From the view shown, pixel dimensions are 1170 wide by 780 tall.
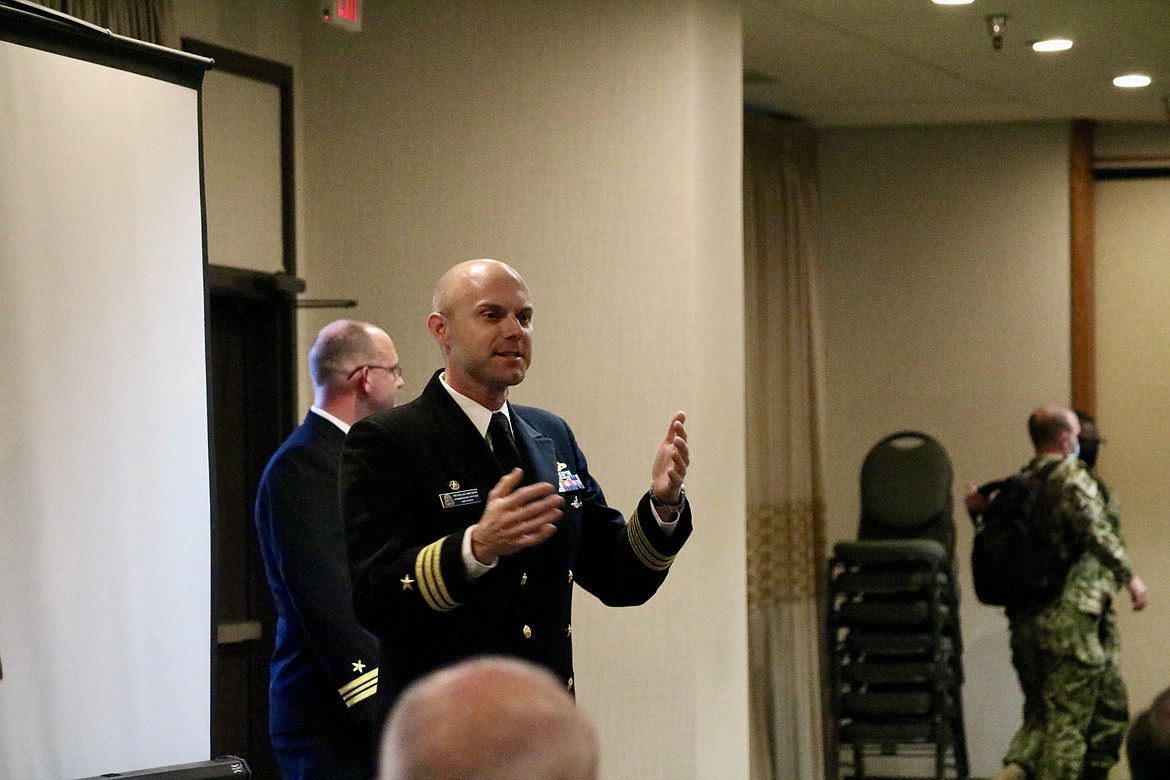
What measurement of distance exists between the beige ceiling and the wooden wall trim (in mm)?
190

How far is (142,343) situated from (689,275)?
1.95 m

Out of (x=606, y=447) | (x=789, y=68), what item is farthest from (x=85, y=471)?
(x=789, y=68)

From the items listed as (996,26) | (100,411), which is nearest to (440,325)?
(100,411)

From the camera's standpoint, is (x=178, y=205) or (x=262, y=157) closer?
(x=178, y=205)

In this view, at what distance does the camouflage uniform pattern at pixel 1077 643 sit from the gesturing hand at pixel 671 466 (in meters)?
4.10

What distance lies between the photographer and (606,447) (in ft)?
15.1

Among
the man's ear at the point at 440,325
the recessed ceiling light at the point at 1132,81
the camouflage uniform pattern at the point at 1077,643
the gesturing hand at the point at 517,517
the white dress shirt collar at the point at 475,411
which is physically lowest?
the camouflage uniform pattern at the point at 1077,643

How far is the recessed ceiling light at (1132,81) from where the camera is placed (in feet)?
21.0

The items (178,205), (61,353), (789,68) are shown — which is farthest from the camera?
(789,68)

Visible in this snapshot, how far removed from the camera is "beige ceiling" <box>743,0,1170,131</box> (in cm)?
529

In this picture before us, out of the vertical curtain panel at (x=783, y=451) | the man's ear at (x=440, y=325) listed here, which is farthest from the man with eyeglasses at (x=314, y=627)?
the vertical curtain panel at (x=783, y=451)

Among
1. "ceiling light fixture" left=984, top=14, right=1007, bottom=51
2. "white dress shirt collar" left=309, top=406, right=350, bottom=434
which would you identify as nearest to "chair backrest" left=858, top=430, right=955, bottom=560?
"ceiling light fixture" left=984, top=14, right=1007, bottom=51

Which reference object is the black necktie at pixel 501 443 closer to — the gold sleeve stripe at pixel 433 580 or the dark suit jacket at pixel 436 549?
the dark suit jacket at pixel 436 549

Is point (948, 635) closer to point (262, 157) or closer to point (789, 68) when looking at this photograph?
point (789, 68)
